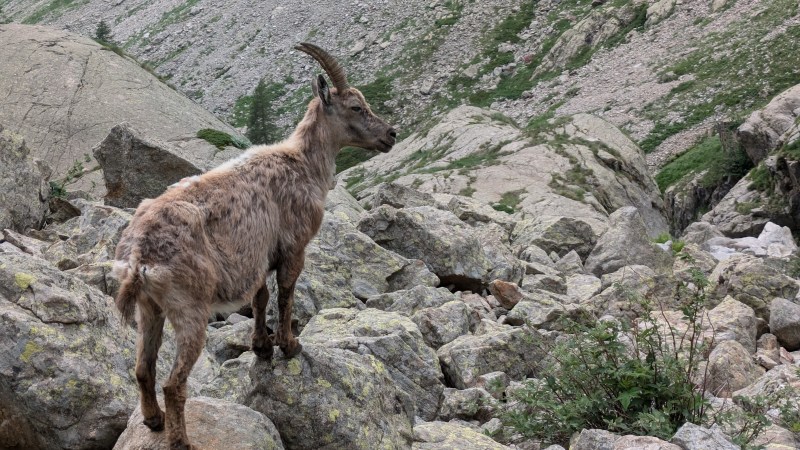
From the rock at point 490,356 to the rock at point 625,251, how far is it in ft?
30.3

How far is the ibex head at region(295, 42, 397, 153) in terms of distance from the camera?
10.4 metres

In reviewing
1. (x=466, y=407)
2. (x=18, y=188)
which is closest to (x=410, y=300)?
(x=466, y=407)

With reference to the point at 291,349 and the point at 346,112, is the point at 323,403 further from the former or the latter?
the point at 346,112

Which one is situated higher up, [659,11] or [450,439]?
[450,439]

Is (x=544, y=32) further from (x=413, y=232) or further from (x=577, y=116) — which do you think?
(x=413, y=232)

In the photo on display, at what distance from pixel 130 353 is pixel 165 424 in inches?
88.6

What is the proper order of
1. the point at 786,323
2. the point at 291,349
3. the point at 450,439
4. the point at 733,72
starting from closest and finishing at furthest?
the point at 291,349 < the point at 450,439 < the point at 786,323 < the point at 733,72

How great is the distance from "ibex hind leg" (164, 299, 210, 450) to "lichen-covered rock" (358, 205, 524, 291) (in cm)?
1045

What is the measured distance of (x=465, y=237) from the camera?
18328mm

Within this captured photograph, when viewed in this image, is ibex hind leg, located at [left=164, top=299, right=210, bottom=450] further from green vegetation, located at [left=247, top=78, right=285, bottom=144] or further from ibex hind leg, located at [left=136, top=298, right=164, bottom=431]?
green vegetation, located at [left=247, top=78, right=285, bottom=144]

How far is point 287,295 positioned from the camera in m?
8.90

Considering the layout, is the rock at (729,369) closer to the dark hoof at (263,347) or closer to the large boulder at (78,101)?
the dark hoof at (263,347)

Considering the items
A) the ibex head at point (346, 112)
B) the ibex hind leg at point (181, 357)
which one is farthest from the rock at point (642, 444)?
the ibex head at point (346, 112)

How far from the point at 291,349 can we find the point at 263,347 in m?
0.30
